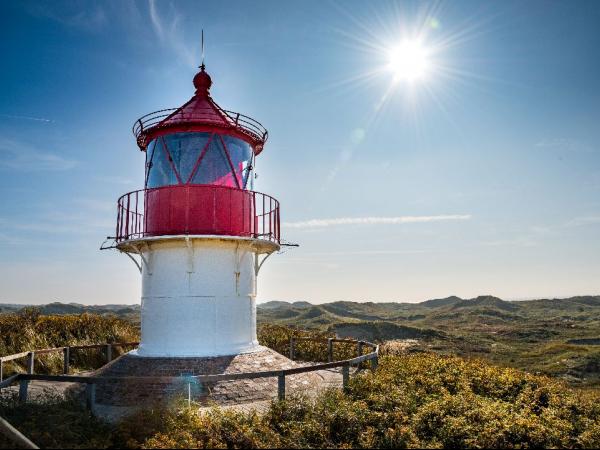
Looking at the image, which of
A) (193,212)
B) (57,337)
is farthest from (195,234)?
(57,337)

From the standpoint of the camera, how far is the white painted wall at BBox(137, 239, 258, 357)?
465 inches

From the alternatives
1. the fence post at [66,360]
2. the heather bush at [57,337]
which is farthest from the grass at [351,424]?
the heather bush at [57,337]

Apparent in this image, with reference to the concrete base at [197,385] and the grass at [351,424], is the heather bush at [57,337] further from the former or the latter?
the grass at [351,424]

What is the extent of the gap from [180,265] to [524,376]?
9.40m

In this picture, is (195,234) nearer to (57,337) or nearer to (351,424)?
(351,424)

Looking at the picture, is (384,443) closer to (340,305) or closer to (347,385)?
(347,385)

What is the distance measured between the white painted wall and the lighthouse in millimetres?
25

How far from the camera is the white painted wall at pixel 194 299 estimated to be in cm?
1182

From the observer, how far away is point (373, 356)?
12398 millimetres

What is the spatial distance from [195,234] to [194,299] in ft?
5.51

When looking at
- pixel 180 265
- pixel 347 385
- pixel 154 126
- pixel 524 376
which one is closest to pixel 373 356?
pixel 347 385

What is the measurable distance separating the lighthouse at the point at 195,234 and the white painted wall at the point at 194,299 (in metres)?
0.03

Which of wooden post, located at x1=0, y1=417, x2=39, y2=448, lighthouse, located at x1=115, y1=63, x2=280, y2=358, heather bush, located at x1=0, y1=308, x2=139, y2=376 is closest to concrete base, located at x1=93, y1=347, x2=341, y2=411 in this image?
lighthouse, located at x1=115, y1=63, x2=280, y2=358

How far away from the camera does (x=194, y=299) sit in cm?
1191
